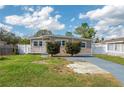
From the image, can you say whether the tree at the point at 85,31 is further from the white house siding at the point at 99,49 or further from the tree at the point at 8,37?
the white house siding at the point at 99,49

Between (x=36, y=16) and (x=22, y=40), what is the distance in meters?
5.19

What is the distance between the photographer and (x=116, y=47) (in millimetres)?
35688

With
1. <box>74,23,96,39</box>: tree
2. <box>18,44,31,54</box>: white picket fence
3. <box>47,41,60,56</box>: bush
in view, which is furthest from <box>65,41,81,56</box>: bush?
<box>74,23,96,39</box>: tree

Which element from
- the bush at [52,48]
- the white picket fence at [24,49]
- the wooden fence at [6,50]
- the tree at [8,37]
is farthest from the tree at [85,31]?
the bush at [52,48]

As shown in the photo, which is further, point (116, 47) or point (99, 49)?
point (99, 49)

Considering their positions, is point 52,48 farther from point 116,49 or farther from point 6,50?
point 116,49

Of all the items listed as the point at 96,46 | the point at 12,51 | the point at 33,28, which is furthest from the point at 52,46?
the point at 33,28

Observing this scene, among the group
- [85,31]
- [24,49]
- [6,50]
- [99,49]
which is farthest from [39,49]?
[85,31]

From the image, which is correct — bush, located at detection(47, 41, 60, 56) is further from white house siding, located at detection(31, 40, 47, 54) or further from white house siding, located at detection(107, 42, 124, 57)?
white house siding, located at detection(107, 42, 124, 57)

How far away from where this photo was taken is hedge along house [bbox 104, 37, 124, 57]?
32.9 m

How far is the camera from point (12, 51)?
36.3 meters

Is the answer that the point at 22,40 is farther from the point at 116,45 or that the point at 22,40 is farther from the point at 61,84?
the point at 61,84

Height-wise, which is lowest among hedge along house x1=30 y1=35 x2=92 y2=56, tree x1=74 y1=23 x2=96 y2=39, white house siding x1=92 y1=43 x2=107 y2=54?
white house siding x1=92 y1=43 x2=107 y2=54
